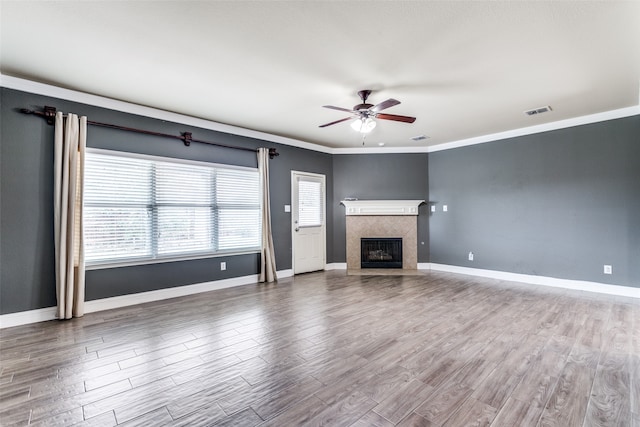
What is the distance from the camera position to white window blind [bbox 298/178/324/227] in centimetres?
613

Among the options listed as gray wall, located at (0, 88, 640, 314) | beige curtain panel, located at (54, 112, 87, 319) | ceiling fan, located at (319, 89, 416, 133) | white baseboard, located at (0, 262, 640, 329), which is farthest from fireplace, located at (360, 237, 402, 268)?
beige curtain panel, located at (54, 112, 87, 319)

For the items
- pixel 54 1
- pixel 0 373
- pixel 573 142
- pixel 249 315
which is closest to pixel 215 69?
pixel 54 1

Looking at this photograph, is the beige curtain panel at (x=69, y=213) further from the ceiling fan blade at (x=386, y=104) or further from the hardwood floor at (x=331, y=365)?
the ceiling fan blade at (x=386, y=104)

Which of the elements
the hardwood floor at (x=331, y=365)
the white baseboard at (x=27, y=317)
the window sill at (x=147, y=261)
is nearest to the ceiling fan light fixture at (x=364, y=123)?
the hardwood floor at (x=331, y=365)

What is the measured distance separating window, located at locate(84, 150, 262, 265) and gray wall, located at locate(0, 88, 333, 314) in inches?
7.6

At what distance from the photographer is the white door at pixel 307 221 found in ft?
19.5

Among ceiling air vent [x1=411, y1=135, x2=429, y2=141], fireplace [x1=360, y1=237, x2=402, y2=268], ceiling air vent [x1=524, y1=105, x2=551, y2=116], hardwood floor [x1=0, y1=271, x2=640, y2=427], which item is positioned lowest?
hardwood floor [x1=0, y1=271, x2=640, y2=427]

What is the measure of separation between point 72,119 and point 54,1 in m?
1.82

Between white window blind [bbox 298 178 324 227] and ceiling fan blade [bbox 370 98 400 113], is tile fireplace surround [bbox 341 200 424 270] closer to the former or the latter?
white window blind [bbox 298 178 324 227]

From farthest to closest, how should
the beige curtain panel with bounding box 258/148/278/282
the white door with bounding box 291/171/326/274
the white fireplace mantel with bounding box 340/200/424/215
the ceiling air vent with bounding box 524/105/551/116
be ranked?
→ the white fireplace mantel with bounding box 340/200/424/215
the white door with bounding box 291/171/326/274
the beige curtain panel with bounding box 258/148/278/282
the ceiling air vent with bounding box 524/105/551/116

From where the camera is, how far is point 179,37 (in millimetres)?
2496

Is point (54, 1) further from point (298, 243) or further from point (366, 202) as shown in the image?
point (366, 202)

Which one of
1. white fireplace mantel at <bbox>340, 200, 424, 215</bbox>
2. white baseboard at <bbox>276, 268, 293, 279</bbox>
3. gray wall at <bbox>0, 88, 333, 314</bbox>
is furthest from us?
white fireplace mantel at <bbox>340, 200, 424, 215</bbox>

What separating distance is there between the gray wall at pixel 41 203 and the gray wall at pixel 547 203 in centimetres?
499
